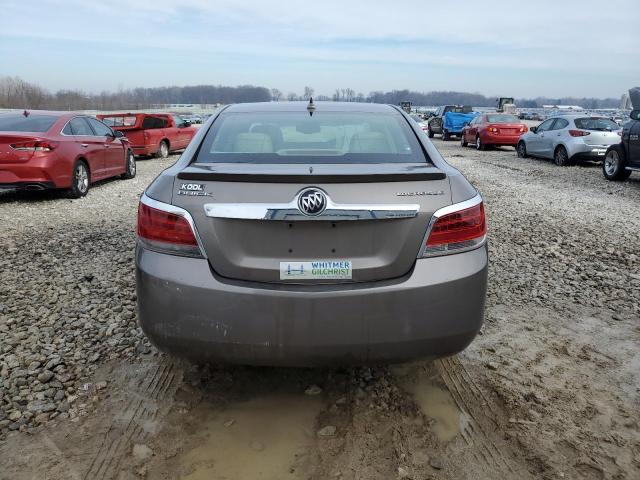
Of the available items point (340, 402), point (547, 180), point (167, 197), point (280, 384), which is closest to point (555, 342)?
point (340, 402)

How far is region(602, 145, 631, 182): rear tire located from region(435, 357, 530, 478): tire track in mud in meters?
10.3

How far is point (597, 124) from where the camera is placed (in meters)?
15.3

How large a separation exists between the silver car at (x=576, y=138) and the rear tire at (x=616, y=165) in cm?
250

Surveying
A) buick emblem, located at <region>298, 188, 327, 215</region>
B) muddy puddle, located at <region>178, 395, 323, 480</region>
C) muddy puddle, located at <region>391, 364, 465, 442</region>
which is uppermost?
buick emblem, located at <region>298, 188, 327, 215</region>

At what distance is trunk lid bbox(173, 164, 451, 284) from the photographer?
97.2 inches

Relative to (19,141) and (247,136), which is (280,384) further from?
(19,141)

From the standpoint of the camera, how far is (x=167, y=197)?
263 centimetres

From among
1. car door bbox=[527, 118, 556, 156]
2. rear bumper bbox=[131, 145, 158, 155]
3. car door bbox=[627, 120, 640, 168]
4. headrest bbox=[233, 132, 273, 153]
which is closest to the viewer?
headrest bbox=[233, 132, 273, 153]

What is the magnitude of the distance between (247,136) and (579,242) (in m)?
5.01

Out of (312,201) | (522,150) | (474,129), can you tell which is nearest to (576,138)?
(522,150)

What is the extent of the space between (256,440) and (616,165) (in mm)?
11886

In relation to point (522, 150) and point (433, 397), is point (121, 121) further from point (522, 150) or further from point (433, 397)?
point (433, 397)

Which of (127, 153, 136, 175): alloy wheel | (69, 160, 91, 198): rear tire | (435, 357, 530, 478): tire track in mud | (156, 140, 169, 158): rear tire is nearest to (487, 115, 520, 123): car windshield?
(156, 140, 169, 158): rear tire

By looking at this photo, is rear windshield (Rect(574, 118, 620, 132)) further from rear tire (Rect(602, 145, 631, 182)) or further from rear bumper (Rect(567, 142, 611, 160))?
rear tire (Rect(602, 145, 631, 182))
